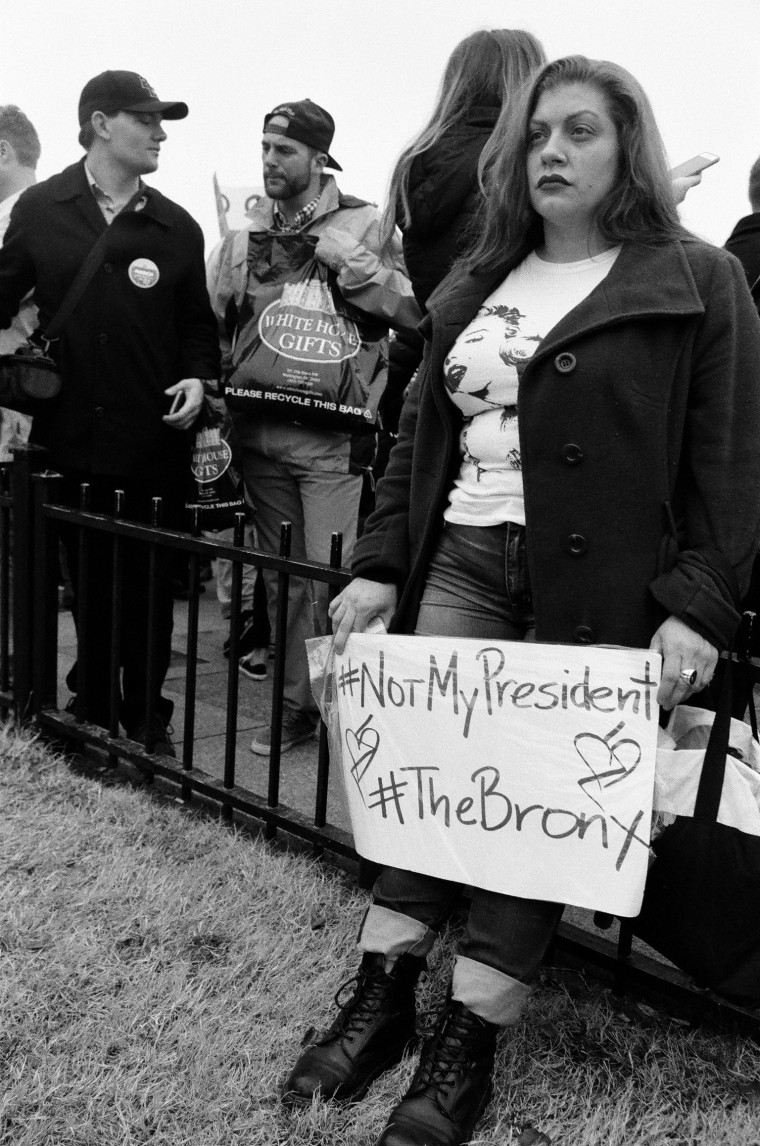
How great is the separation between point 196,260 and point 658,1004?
9.08 feet

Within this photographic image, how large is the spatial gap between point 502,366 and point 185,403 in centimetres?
192

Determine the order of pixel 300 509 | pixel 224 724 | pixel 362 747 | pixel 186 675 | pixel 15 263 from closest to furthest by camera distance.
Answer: pixel 362 747 → pixel 186 675 → pixel 15 263 → pixel 300 509 → pixel 224 724

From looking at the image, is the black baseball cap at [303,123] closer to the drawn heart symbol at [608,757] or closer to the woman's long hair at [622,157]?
the woman's long hair at [622,157]

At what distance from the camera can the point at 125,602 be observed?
3961 mm

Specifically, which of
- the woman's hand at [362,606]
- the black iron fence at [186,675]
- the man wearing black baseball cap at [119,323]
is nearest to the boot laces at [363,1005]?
the black iron fence at [186,675]

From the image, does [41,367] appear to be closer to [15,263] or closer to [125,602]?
[15,263]

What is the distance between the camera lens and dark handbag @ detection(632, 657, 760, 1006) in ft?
6.47

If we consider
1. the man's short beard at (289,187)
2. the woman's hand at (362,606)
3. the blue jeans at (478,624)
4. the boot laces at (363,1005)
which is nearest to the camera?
the blue jeans at (478,624)

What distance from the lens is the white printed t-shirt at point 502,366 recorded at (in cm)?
212

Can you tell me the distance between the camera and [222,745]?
418 cm

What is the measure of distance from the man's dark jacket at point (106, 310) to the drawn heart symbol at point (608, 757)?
226 cm

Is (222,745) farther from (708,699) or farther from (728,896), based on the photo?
(728,896)

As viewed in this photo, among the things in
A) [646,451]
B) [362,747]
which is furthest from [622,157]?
[362,747]

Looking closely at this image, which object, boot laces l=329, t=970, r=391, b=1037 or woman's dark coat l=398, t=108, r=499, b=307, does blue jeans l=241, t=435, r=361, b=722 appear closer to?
woman's dark coat l=398, t=108, r=499, b=307
